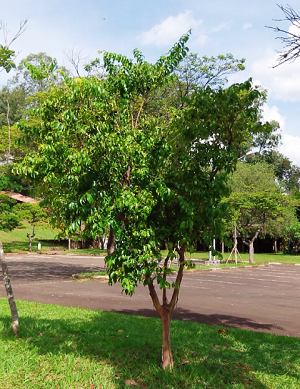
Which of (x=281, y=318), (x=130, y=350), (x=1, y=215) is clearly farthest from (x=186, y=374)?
(x=1, y=215)

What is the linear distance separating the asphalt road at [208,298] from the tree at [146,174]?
4031mm

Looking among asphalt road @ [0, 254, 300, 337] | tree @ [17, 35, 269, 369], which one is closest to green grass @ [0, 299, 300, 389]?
tree @ [17, 35, 269, 369]

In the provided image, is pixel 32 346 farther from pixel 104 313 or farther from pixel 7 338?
pixel 104 313

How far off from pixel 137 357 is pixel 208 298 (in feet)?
22.4

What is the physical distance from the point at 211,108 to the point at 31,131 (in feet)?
8.26

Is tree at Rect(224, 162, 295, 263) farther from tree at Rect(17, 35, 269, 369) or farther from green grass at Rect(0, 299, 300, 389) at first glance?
tree at Rect(17, 35, 269, 369)

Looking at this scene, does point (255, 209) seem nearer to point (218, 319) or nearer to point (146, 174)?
point (218, 319)

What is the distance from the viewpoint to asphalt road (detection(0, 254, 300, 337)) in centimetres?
896

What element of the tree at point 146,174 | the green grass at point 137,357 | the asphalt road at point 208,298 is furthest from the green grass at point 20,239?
the tree at point 146,174

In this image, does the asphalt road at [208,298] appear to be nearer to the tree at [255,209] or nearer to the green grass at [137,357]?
the green grass at [137,357]

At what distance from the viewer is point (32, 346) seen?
6012 millimetres

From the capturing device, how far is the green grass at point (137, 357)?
16.1 feet

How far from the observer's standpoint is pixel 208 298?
39.6ft

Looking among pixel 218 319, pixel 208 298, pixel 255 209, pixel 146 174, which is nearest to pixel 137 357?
pixel 146 174
